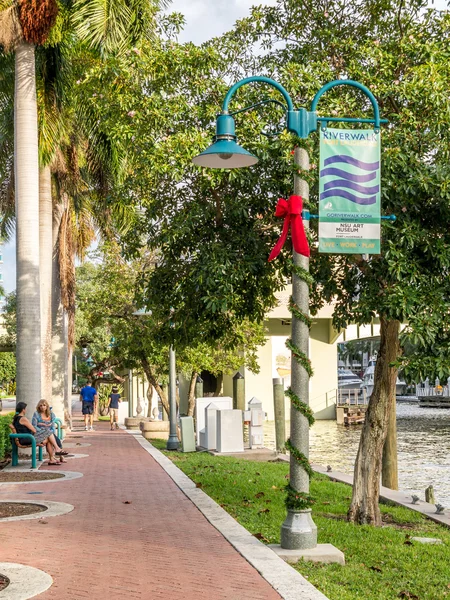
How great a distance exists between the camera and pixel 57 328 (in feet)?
90.6

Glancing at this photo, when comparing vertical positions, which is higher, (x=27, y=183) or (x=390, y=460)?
(x=27, y=183)

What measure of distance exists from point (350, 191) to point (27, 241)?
418 inches

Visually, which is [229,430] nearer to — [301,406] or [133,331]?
[133,331]

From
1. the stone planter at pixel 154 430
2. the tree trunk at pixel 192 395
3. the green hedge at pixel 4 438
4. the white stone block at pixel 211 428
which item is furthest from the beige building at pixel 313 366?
the green hedge at pixel 4 438

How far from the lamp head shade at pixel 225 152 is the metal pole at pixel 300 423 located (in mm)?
760

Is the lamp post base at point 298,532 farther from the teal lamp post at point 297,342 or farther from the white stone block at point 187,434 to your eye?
the white stone block at point 187,434

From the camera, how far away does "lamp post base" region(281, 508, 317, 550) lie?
810 centimetres

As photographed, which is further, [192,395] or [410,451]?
[192,395]

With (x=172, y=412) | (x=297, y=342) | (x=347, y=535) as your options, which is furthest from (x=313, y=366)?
(x=297, y=342)

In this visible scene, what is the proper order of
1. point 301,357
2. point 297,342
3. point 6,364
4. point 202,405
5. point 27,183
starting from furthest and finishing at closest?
point 6,364 < point 202,405 < point 27,183 < point 297,342 < point 301,357

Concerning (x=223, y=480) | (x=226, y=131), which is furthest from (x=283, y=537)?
(x=223, y=480)

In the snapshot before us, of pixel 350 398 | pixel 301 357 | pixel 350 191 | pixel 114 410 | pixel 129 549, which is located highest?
pixel 350 191

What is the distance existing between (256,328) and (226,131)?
72.8 ft

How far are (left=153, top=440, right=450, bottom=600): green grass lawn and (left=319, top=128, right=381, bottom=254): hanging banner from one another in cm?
322
